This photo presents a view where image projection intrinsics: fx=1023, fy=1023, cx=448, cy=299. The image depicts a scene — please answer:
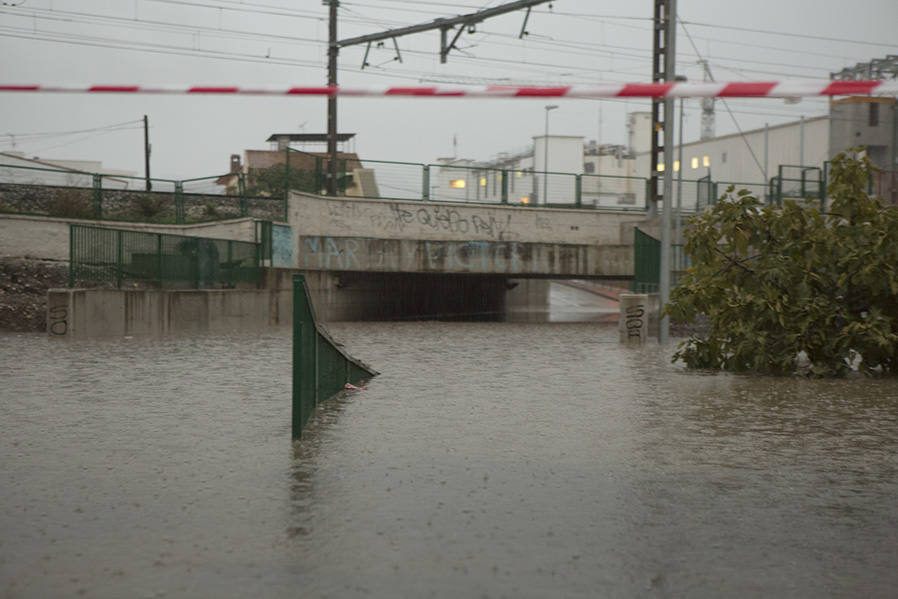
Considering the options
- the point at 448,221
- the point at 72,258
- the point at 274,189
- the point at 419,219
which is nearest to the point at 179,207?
the point at 274,189

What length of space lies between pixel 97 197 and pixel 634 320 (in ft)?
54.8

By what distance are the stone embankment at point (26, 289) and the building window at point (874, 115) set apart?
46.8 m

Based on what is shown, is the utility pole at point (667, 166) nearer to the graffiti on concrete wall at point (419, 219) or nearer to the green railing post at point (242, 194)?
the graffiti on concrete wall at point (419, 219)

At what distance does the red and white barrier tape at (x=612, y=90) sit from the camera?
5656mm

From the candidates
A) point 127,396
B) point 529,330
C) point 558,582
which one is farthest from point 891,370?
point 529,330

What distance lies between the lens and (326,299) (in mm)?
31250

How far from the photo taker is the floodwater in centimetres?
446

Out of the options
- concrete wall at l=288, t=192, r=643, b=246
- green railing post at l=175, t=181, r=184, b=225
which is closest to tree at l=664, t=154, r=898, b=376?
concrete wall at l=288, t=192, r=643, b=246

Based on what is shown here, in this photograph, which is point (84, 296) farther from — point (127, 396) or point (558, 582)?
point (558, 582)

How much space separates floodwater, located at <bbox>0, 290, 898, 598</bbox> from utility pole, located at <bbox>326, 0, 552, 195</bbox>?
1738cm

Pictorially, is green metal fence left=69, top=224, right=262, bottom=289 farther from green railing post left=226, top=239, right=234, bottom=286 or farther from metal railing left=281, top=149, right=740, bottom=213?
metal railing left=281, top=149, right=740, bottom=213

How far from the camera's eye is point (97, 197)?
2991cm

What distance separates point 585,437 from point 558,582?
4096 mm

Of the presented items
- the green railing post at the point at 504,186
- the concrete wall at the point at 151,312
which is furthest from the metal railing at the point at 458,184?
the concrete wall at the point at 151,312
